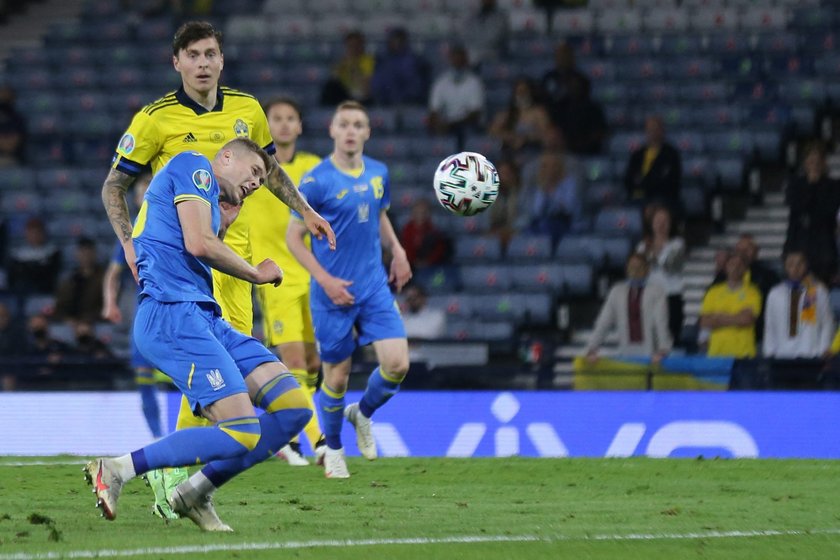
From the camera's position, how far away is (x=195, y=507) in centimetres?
696

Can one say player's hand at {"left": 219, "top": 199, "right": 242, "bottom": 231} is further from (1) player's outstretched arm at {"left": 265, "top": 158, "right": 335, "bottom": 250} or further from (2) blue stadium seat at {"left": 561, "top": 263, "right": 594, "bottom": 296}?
(2) blue stadium seat at {"left": 561, "top": 263, "right": 594, "bottom": 296}

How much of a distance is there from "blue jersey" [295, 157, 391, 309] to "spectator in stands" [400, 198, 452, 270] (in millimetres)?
5348

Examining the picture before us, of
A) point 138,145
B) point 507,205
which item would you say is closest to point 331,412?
point 138,145

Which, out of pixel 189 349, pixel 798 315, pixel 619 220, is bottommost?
pixel 798 315

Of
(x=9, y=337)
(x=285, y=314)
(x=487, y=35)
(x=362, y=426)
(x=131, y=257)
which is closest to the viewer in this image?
(x=131, y=257)

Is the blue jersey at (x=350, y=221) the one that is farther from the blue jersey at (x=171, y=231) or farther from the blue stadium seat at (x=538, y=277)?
the blue stadium seat at (x=538, y=277)

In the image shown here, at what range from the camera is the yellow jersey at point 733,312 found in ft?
45.7

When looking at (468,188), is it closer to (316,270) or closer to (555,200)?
(316,270)

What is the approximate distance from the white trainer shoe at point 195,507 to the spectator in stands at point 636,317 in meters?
7.38

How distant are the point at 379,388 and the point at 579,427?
315 cm

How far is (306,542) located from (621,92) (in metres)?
12.3

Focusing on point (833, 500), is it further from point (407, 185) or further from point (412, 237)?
point (407, 185)

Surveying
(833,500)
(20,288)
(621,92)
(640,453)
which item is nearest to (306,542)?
(833,500)

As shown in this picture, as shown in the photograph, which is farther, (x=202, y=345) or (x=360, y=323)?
(x=360, y=323)
